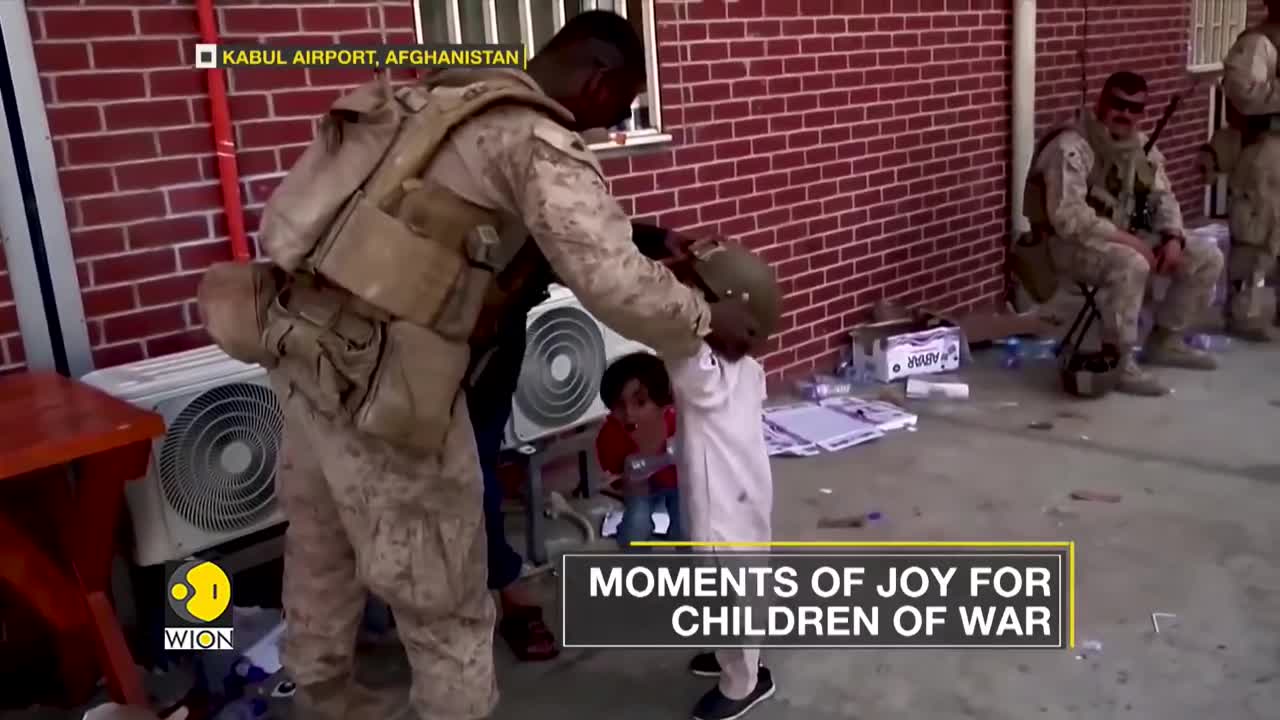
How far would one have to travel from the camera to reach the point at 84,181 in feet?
9.72

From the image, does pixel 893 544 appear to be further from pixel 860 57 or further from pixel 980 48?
pixel 980 48

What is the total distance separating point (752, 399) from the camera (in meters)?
2.54

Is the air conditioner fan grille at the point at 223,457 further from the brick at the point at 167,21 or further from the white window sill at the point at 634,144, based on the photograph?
the white window sill at the point at 634,144

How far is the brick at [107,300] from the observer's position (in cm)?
301

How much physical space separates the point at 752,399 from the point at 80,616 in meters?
1.58

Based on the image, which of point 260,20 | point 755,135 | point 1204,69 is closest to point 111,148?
point 260,20

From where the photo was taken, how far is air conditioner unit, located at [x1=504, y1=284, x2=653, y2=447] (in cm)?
333

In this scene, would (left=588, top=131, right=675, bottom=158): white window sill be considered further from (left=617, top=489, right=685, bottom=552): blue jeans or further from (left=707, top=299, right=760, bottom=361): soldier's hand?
(left=707, top=299, right=760, bottom=361): soldier's hand

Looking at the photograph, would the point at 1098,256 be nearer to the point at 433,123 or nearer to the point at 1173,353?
the point at 1173,353

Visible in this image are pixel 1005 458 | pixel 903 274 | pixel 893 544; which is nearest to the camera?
pixel 893 544

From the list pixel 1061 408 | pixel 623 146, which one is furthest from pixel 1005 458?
pixel 623 146

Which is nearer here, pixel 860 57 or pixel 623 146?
pixel 623 146

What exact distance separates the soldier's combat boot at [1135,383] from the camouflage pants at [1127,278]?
0.32 ft

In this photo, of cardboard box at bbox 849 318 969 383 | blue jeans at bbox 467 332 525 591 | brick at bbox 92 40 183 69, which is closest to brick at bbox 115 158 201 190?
brick at bbox 92 40 183 69
